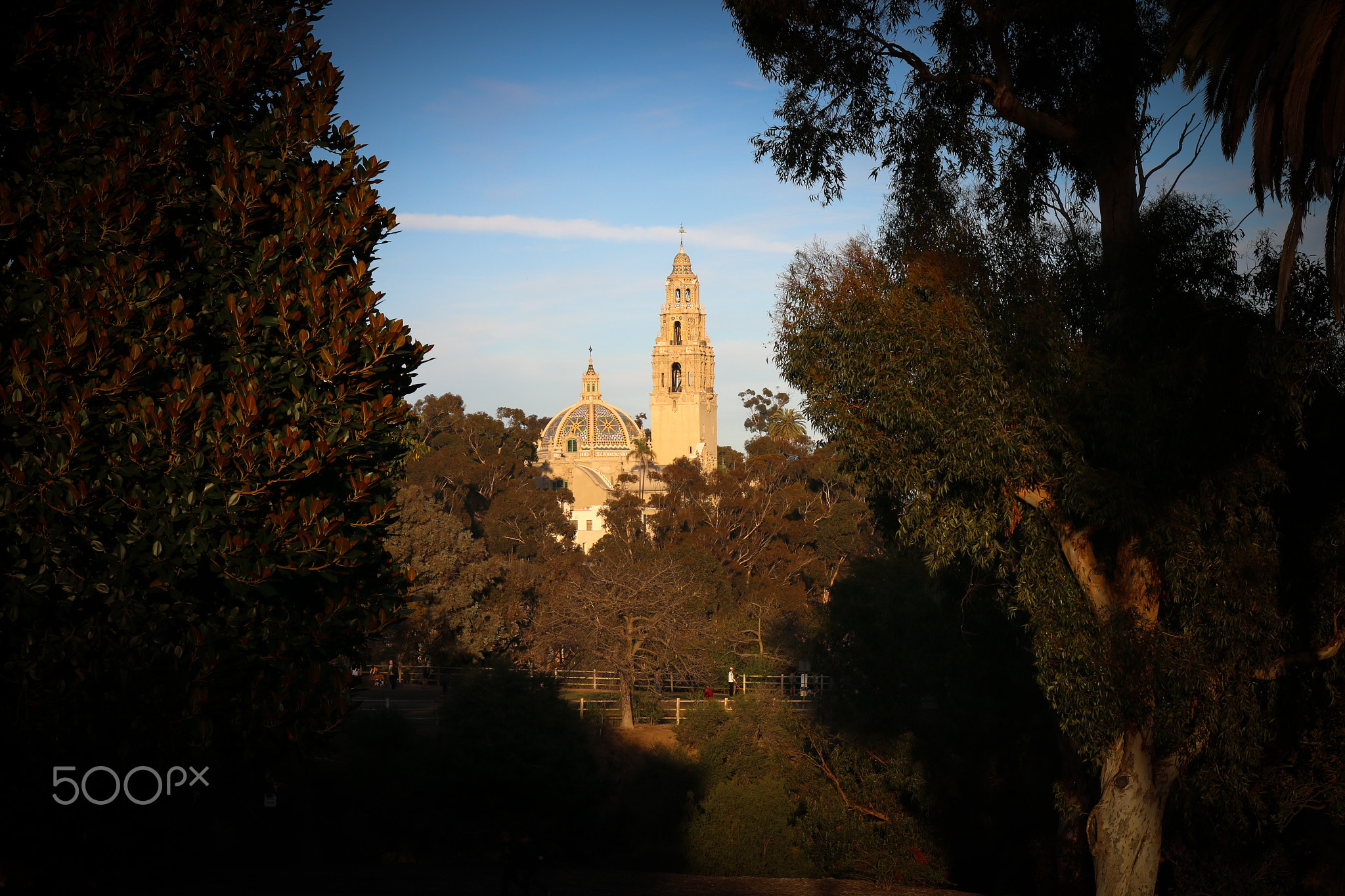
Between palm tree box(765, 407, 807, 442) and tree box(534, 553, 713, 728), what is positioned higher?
palm tree box(765, 407, 807, 442)

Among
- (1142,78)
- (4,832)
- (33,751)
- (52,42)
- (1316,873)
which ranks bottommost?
(1316,873)

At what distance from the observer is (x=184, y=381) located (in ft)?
20.1

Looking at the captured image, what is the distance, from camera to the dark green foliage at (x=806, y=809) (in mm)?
20047

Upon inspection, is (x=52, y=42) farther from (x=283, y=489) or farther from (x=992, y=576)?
(x=992, y=576)

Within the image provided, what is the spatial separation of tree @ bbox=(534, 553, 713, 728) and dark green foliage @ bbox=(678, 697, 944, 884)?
685cm

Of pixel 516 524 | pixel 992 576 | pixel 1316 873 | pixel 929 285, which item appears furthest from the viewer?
pixel 516 524

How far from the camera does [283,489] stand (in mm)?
6406

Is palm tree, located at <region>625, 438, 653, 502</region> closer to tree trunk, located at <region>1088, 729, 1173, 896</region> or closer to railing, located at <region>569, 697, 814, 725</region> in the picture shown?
railing, located at <region>569, 697, 814, 725</region>

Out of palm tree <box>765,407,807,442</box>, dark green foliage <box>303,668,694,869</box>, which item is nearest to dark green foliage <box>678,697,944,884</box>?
dark green foliage <box>303,668,694,869</box>

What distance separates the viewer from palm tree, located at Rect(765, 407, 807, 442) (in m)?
61.4

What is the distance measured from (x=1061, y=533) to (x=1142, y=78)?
5722 mm

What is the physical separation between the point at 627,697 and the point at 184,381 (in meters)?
23.8

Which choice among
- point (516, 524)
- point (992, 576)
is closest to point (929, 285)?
point (992, 576)

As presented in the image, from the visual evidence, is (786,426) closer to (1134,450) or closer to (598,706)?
(598,706)
